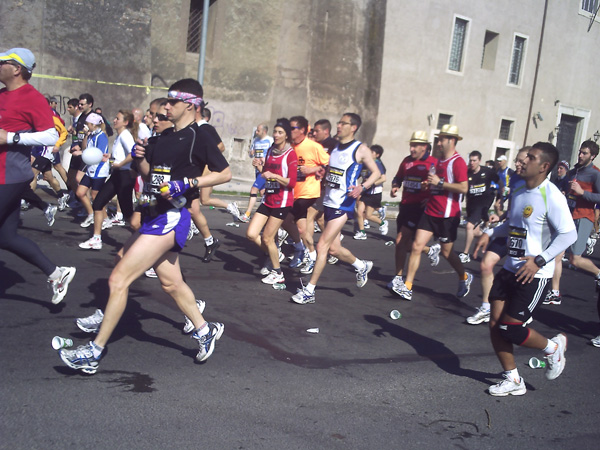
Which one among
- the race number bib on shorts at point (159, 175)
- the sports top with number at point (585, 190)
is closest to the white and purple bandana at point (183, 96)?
the race number bib on shorts at point (159, 175)

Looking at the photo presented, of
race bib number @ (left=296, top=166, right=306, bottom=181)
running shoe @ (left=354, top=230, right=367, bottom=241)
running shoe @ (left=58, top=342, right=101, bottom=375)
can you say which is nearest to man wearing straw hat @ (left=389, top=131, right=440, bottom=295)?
race bib number @ (left=296, top=166, right=306, bottom=181)

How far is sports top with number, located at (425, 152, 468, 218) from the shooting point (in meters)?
7.91

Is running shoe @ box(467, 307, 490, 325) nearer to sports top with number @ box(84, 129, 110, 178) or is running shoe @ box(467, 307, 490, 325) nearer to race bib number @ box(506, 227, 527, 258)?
race bib number @ box(506, 227, 527, 258)

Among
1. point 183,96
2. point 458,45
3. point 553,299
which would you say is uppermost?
point 458,45

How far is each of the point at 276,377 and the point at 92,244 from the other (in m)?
4.86

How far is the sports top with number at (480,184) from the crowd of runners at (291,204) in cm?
4

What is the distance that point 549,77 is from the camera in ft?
99.0

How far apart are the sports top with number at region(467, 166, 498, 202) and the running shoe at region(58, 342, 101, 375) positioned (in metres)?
8.81

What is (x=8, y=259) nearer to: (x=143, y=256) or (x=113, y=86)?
(x=143, y=256)

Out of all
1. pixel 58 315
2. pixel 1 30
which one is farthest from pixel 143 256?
pixel 1 30

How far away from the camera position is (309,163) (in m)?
8.85

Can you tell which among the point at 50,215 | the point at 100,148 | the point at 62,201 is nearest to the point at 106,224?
the point at 50,215

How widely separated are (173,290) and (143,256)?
17.2 inches

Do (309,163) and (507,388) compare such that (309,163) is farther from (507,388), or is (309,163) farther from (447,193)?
(507,388)
